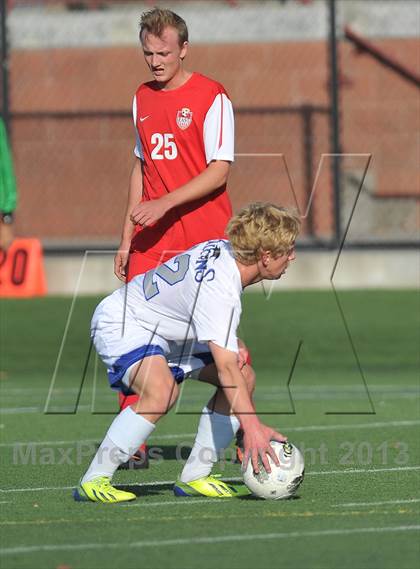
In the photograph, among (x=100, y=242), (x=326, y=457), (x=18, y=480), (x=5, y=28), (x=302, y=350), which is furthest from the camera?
(x=100, y=242)

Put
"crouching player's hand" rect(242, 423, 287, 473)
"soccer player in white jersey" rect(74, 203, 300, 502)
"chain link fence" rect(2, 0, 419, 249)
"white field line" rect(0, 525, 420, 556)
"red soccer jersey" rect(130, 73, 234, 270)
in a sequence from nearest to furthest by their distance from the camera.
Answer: "white field line" rect(0, 525, 420, 556), "crouching player's hand" rect(242, 423, 287, 473), "soccer player in white jersey" rect(74, 203, 300, 502), "red soccer jersey" rect(130, 73, 234, 270), "chain link fence" rect(2, 0, 419, 249)

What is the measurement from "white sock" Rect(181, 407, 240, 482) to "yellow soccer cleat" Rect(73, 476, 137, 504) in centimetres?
34

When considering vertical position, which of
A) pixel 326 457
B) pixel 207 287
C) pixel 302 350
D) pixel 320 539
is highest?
pixel 207 287

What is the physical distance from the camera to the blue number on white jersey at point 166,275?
23.5 feet

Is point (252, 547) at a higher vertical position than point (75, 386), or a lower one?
higher

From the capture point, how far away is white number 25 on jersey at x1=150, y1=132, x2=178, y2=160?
8258 millimetres

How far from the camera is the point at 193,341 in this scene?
7.43 metres

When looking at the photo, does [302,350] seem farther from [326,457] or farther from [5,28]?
[326,457]

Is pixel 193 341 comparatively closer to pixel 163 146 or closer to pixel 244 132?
pixel 163 146

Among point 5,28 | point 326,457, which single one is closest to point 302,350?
point 5,28

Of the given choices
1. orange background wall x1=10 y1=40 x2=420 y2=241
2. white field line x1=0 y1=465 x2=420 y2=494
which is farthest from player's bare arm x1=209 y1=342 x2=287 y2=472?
orange background wall x1=10 y1=40 x2=420 y2=241

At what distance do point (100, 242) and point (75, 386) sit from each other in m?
5.24

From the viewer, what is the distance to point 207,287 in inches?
272

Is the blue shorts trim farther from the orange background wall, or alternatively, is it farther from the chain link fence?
the orange background wall
